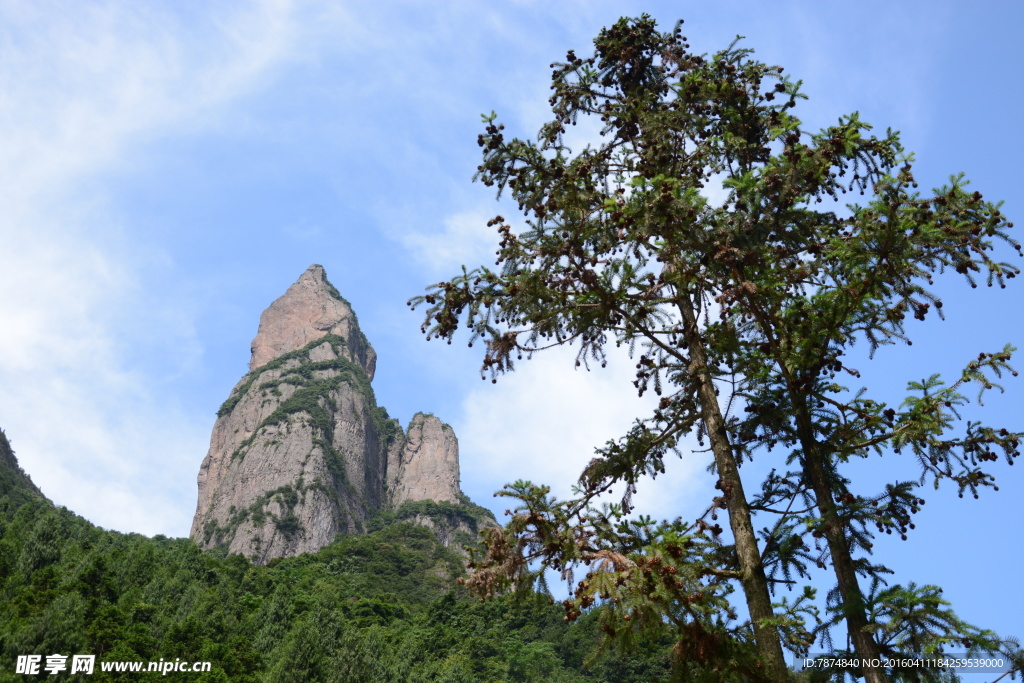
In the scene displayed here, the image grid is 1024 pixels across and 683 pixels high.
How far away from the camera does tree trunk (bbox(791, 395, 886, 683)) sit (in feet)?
16.6

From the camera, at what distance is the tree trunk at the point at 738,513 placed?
5.24 meters

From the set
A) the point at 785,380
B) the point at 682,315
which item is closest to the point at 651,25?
the point at 682,315

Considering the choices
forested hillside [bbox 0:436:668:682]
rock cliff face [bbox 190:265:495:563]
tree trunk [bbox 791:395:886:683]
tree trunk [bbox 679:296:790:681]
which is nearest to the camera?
tree trunk [bbox 791:395:886:683]

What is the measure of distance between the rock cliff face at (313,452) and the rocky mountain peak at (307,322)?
260mm

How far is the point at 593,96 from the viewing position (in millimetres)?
8672

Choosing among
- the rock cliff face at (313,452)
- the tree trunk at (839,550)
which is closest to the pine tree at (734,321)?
the tree trunk at (839,550)

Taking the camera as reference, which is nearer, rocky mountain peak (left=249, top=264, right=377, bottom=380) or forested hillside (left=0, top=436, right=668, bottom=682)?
forested hillside (left=0, top=436, right=668, bottom=682)

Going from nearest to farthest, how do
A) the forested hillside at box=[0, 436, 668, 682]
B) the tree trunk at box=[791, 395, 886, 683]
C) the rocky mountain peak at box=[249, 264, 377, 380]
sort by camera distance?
the tree trunk at box=[791, 395, 886, 683], the forested hillside at box=[0, 436, 668, 682], the rocky mountain peak at box=[249, 264, 377, 380]

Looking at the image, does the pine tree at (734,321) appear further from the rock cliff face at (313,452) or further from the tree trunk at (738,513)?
the rock cliff face at (313,452)

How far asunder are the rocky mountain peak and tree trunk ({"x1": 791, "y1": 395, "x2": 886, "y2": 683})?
174 metres

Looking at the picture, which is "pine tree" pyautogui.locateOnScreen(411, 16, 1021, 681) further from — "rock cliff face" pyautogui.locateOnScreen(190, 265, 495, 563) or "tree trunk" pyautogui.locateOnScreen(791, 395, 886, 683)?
"rock cliff face" pyautogui.locateOnScreen(190, 265, 495, 563)

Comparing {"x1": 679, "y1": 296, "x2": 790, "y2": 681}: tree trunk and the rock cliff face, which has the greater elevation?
the rock cliff face

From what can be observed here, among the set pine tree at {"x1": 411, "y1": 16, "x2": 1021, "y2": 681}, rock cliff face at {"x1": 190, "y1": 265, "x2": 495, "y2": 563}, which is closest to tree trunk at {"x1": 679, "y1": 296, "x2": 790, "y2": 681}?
pine tree at {"x1": 411, "y1": 16, "x2": 1021, "y2": 681}

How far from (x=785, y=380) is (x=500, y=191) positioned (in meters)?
3.81
